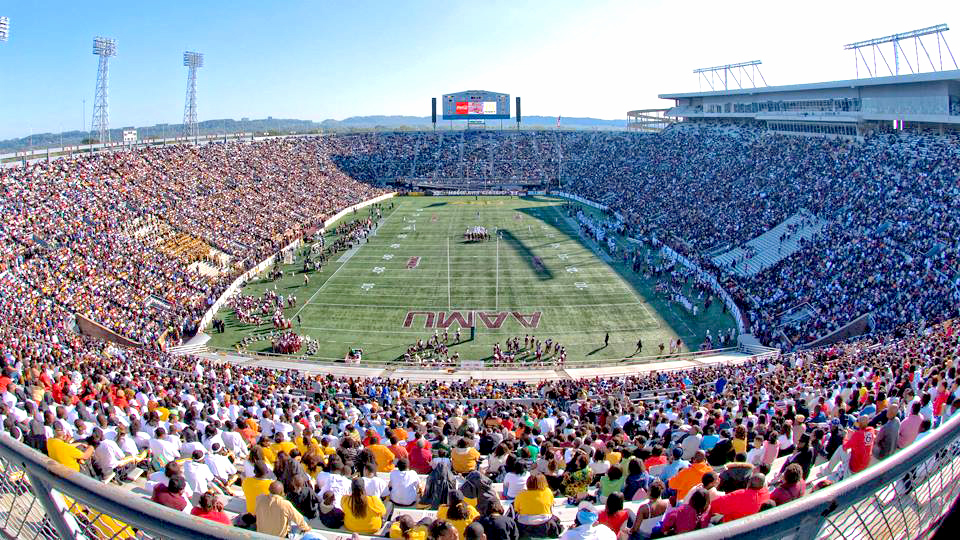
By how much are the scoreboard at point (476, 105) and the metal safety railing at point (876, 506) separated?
92.2 meters

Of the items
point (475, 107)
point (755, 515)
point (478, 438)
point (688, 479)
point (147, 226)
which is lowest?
point (478, 438)

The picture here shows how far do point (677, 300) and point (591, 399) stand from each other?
18.5 m

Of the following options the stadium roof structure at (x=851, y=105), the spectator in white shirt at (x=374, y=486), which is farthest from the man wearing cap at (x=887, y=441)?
the stadium roof structure at (x=851, y=105)

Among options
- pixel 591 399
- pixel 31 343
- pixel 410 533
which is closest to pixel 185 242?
pixel 31 343

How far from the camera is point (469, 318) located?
33.8m

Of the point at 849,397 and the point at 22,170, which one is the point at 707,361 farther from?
the point at 22,170

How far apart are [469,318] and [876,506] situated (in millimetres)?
30408

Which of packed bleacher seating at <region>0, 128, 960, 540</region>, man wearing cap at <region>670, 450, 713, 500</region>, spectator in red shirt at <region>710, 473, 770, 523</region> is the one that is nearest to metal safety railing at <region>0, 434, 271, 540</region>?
packed bleacher seating at <region>0, 128, 960, 540</region>

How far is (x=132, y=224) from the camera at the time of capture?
41.6 m

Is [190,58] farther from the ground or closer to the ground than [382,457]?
farther from the ground

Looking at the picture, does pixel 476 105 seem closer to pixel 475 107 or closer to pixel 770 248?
pixel 475 107

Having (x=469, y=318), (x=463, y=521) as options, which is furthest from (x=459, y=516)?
(x=469, y=318)

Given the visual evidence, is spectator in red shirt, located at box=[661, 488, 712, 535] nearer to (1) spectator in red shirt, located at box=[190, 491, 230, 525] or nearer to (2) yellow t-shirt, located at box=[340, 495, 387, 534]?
(2) yellow t-shirt, located at box=[340, 495, 387, 534]

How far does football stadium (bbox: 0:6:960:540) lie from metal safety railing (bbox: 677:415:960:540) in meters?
0.02
